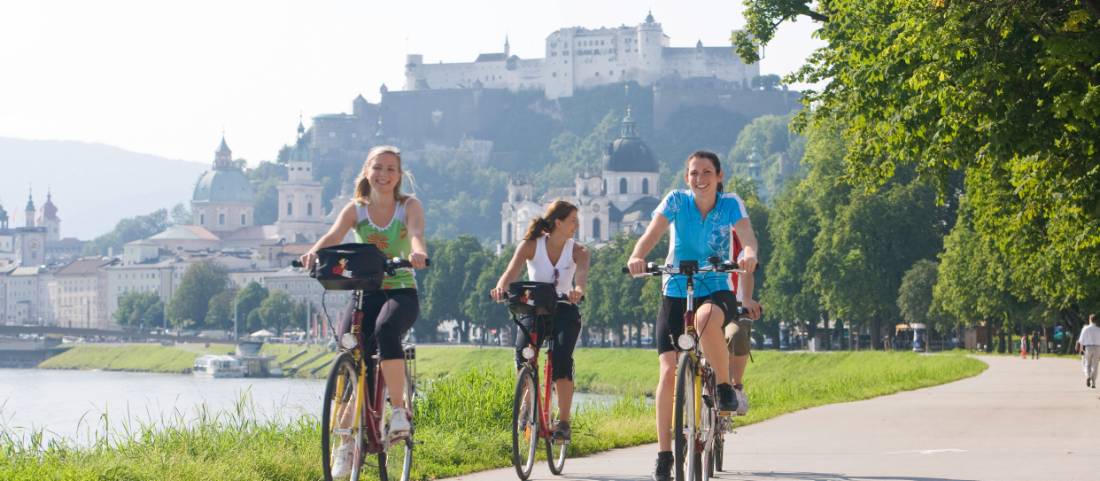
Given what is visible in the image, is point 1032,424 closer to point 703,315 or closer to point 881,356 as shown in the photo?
point 703,315

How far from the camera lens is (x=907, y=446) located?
516 inches

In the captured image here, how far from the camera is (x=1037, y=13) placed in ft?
54.4

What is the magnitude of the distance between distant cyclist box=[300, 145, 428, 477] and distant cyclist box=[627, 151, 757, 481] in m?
1.07

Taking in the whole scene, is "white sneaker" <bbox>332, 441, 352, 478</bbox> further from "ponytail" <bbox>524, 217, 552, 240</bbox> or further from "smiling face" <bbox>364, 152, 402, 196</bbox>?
"ponytail" <bbox>524, 217, 552, 240</bbox>

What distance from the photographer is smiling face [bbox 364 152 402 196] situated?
9.41 m

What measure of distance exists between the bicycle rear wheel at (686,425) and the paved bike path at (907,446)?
5.25 ft

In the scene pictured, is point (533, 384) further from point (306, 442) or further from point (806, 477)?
point (806, 477)

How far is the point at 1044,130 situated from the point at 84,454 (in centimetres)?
1016

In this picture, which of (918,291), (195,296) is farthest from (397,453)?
(195,296)

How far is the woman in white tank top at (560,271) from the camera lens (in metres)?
11.0

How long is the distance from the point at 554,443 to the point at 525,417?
1.48 ft

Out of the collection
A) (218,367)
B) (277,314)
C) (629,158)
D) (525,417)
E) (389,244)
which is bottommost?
(218,367)

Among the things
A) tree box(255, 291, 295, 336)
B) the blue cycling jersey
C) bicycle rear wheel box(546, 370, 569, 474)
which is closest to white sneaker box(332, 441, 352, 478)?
the blue cycling jersey

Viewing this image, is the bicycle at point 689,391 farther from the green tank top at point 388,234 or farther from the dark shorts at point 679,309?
the green tank top at point 388,234
